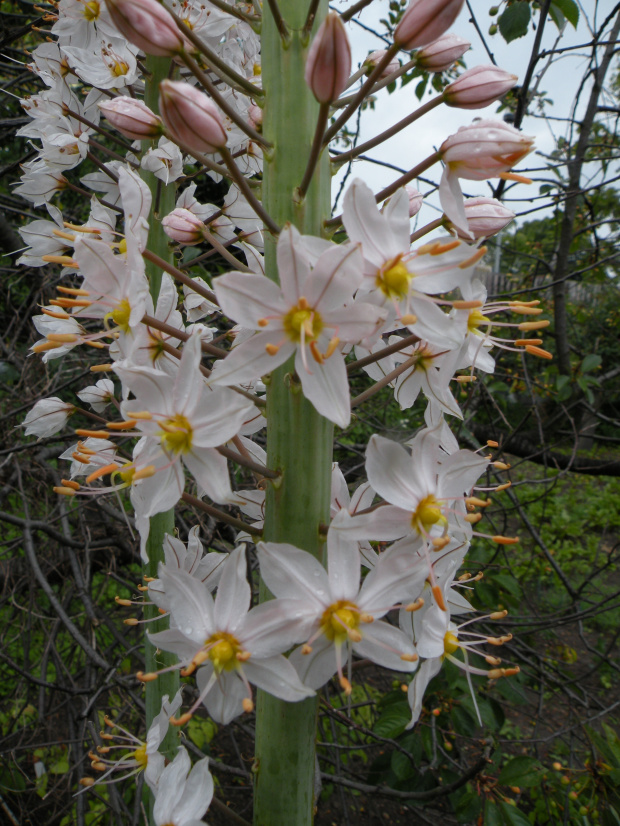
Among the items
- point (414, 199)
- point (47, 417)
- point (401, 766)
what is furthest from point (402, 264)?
point (401, 766)

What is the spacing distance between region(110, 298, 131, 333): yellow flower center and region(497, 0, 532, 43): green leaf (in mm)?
2280

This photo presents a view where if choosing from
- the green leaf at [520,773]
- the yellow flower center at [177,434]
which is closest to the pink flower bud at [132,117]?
the yellow flower center at [177,434]

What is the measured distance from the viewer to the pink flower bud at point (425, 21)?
87 cm

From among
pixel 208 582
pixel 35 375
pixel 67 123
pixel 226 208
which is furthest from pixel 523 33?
pixel 35 375

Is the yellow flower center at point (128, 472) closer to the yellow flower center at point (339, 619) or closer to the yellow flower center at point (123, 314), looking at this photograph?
the yellow flower center at point (123, 314)

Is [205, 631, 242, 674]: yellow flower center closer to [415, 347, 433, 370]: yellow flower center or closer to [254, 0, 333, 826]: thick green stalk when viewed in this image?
[254, 0, 333, 826]: thick green stalk

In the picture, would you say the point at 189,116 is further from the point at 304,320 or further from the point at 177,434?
the point at 177,434

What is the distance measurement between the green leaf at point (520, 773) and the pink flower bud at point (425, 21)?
198cm

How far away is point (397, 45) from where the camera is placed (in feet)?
2.95

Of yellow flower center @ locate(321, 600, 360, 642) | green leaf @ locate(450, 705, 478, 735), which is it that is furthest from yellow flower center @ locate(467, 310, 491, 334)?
green leaf @ locate(450, 705, 478, 735)

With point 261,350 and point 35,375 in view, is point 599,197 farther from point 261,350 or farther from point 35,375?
point 261,350

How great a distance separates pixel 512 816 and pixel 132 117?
2089 millimetres

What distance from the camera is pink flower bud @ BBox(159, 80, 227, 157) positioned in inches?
32.6

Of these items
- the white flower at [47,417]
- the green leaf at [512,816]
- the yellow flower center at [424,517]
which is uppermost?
the yellow flower center at [424,517]
